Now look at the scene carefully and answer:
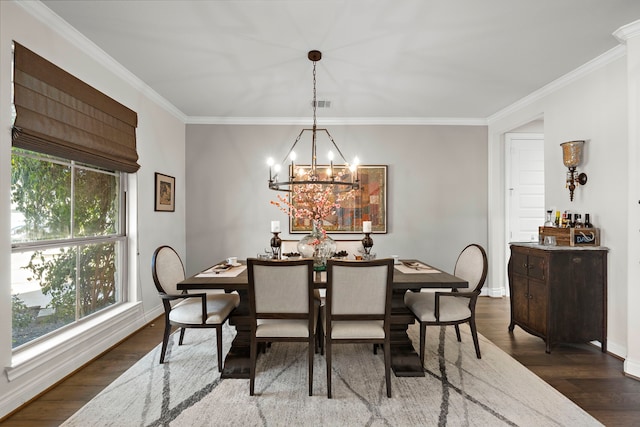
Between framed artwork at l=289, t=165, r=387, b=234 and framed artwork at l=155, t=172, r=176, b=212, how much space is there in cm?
162

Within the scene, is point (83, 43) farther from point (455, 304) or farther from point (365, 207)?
point (455, 304)

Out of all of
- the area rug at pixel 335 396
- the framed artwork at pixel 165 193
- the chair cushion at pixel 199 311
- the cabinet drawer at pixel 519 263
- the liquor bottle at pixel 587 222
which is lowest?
the area rug at pixel 335 396

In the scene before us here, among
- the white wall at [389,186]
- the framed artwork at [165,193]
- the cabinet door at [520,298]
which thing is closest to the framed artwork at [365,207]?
the white wall at [389,186]

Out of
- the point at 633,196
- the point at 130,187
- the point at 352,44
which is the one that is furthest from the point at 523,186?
the point at 130,187

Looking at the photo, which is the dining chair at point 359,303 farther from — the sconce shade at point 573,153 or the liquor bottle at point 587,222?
the sconce shade at point 573,153

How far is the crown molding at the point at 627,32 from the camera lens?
8.28 ft

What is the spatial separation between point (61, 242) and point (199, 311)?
1230mm

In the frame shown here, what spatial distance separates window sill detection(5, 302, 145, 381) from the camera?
2.23 m

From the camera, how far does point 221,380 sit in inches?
98.1

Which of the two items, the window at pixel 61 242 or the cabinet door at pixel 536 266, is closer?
the window at pixel 61 242

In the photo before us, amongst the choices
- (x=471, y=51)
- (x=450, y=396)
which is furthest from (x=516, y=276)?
(x=471, y=51)

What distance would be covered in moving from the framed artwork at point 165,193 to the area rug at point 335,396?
1.86 meters

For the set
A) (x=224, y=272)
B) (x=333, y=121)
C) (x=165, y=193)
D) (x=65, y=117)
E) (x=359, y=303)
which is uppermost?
(x=333, y=121)

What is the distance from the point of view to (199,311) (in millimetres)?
2662
